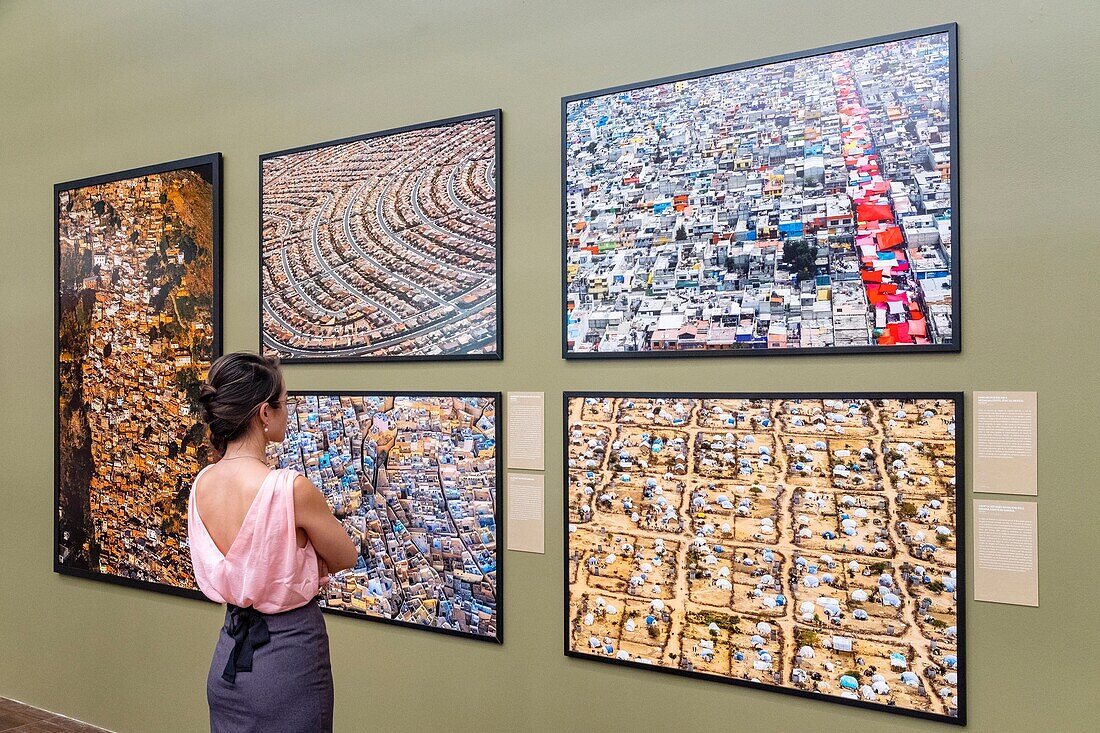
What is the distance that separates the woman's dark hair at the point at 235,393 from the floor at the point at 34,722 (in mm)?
2734

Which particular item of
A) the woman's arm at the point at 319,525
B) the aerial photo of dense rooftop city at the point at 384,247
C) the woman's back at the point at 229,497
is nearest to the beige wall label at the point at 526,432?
the aerial photo of dense rooftop city at the point at 384,247

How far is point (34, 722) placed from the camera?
4289 millimetres

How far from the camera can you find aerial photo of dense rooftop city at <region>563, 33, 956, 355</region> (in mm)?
2451

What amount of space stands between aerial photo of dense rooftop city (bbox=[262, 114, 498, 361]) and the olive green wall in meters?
0.10

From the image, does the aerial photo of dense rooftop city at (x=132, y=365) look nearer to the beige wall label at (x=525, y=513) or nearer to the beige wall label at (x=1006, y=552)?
the beige wall label at (x=525, y=513)

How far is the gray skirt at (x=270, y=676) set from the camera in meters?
2.34

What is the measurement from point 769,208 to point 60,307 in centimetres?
365

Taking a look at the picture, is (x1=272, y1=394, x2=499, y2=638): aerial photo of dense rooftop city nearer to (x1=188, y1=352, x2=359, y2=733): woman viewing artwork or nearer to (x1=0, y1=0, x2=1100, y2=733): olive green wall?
(x1=0, y1=0, x2=1100, y2=733): olive green wall

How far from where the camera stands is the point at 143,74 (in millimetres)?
4168

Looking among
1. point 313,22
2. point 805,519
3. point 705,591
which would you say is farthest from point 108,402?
point 805,519

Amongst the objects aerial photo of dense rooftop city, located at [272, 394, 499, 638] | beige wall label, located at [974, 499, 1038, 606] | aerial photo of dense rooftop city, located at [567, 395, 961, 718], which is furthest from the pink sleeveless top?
beige wall label, located at [974, 499, 1038, 606]

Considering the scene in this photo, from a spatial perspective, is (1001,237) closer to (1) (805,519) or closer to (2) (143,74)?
(1) (805,519)

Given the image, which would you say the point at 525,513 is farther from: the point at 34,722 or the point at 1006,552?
the point at 34,722

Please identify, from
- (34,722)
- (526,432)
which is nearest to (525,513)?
(526,432)
